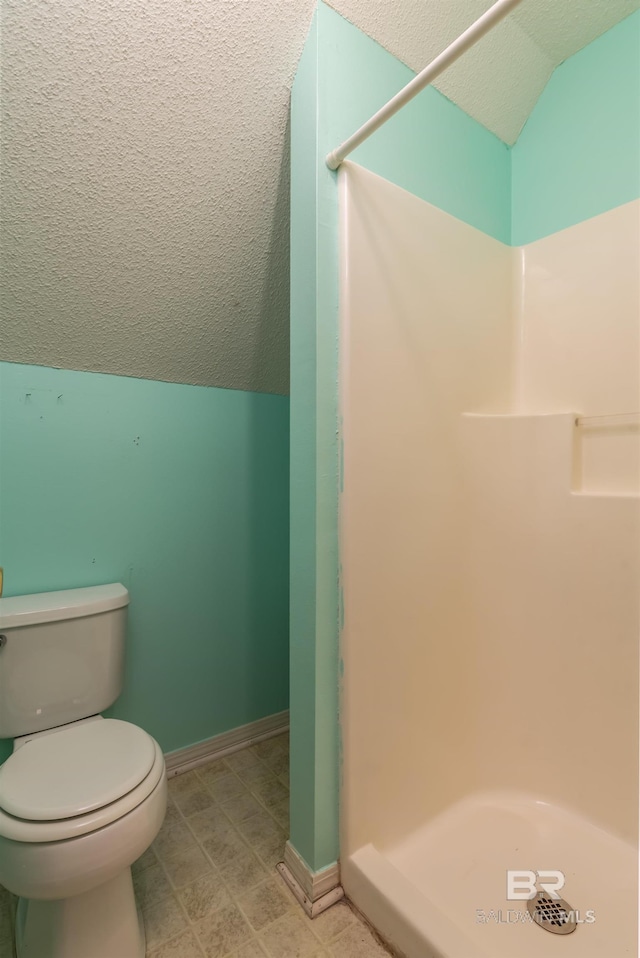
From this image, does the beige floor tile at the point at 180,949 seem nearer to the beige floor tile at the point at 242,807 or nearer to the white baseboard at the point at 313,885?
the white baseboard at the point at 313,885

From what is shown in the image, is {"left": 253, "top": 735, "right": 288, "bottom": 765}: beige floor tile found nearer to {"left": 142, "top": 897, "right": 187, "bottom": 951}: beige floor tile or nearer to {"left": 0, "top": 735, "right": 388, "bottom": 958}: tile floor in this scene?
{"left": 0, "top": 735, "right": 388, "bottom": 958}: tile floor

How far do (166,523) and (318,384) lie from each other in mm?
851

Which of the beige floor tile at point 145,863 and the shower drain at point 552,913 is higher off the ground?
the shower drain at point 552,913

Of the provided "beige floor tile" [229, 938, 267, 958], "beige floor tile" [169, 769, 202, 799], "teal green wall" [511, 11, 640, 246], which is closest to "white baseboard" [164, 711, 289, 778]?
"beige floor tile" [169, 769, 202, 799]

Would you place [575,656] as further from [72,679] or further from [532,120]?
[532,120]

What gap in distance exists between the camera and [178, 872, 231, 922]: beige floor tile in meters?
1.05

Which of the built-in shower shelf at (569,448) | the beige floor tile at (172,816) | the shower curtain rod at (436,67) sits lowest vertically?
the beige floor tile at (172,816)

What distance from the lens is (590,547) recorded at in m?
1.21

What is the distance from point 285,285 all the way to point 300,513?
33.4 inches

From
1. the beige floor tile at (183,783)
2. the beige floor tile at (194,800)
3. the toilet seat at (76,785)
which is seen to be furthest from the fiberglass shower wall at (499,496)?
the beige floor tile at (183,783)

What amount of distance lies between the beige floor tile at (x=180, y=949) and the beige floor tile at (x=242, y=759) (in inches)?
23.6

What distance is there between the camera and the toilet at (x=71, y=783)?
2.67 feet

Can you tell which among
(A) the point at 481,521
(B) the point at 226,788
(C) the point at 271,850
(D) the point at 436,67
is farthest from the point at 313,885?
(D) the point at 436,67

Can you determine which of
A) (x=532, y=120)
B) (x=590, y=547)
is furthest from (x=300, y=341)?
(x=532, y=120)
